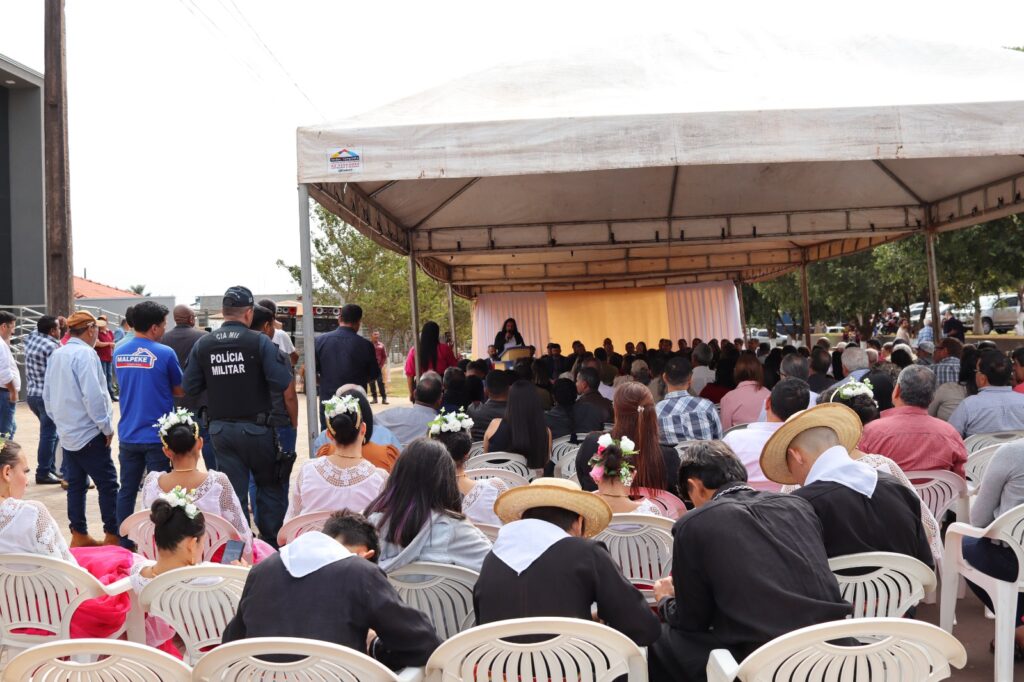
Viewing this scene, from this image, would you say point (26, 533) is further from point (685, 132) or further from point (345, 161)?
point (685, 132)

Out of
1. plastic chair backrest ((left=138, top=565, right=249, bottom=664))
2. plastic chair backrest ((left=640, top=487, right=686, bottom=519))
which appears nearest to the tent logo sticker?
plastic chair backrest ((left=640, top=487, right=686, bottom=519))

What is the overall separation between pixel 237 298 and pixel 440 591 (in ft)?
10.7

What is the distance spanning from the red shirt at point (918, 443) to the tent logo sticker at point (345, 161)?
3.49m

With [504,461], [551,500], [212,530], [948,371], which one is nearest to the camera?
[551,500]

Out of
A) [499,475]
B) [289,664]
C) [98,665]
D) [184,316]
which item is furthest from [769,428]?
[184,316]

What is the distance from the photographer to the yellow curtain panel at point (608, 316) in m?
19.7

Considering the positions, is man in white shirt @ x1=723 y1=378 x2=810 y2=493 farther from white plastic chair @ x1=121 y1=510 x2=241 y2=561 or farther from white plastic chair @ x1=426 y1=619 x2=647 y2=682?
white plastic chair @ x1=121 y1=510 x2=241 y2=561

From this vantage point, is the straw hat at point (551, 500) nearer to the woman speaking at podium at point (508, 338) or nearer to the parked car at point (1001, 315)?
the woman speaking at podium at point (508, 338)

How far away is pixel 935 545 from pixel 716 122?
3083mm

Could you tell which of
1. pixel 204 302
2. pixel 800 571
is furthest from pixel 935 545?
pixel 204 302

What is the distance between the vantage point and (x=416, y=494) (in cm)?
322

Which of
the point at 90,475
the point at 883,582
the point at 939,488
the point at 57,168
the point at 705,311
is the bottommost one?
the point at 883,582

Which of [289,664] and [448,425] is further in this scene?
[448,425]

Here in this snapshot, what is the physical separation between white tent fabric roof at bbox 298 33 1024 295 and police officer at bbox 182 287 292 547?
114 centimetres
